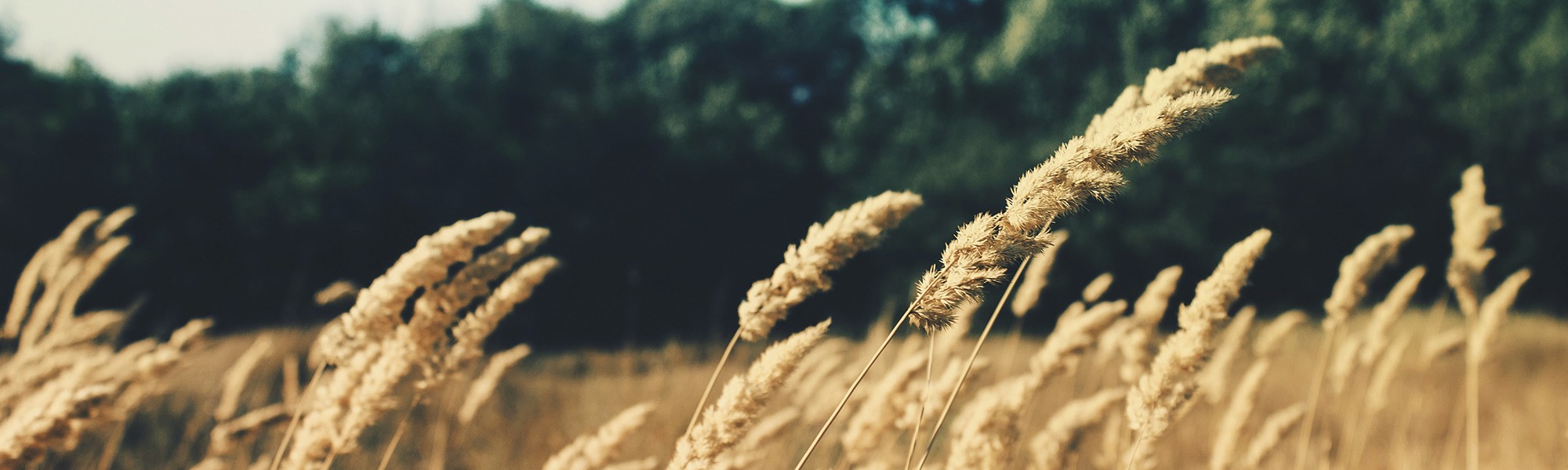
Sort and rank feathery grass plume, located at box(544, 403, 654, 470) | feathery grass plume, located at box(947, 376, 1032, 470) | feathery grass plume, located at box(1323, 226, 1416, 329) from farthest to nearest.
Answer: feathery grass plume, located at box(1323, 226, 1416, 329) < feathery grass plume, located at box(544, 403, 654, 470) < feathery grass plume, located at box(947, 376, 1032, 470)

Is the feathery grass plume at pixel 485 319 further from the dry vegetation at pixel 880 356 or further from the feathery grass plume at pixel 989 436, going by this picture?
the feathery grass plume at pixel 989 436

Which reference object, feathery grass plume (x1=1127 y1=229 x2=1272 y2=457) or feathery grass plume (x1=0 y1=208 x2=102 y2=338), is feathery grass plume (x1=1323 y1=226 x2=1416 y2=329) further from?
feathery grass plume (x1=0 y1=208 x2=102 y2=338)

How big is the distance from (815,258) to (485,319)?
62 centimetres

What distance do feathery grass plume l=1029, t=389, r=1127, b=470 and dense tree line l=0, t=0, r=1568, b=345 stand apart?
12.4 metres

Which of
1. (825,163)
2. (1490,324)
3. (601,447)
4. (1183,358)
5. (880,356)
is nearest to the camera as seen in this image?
(1183,358)

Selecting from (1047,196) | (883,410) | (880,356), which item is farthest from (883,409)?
(1047,196)

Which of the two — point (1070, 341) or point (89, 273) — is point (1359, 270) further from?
point (89, 273)

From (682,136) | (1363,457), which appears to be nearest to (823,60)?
(682,136)

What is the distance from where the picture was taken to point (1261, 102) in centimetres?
1647

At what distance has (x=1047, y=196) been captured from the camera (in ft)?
3.35

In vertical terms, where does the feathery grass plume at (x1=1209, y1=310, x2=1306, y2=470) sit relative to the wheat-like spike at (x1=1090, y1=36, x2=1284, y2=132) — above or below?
below

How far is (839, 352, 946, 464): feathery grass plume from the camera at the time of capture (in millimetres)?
1788

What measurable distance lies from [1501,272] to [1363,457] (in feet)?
54.0

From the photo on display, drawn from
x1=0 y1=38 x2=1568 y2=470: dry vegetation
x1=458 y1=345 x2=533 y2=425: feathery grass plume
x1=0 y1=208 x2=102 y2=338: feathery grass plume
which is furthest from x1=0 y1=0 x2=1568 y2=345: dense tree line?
x1=458 y1=345 x2=533 y2=425: feathery grass plume
